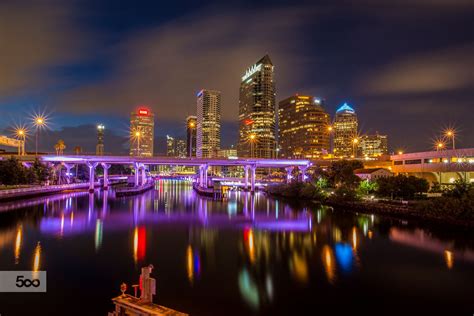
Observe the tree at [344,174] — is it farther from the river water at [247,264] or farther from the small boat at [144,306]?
the small boat at [144,306]

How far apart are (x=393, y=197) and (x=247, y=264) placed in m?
44.9

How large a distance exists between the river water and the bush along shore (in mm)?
3369

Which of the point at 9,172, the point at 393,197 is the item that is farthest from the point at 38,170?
the point at 393,197

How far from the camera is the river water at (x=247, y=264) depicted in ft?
60.9

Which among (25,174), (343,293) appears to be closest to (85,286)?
(343,293)

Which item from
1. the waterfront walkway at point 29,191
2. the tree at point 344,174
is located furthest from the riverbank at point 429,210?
the waterfront walkway at point 29,191

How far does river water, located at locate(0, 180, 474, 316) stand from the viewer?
60.9 ft

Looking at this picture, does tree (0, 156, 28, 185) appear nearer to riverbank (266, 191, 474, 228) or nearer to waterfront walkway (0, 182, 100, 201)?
waterfront walkway (0, 182, 100, 201)

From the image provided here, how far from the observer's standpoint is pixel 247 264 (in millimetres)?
26438

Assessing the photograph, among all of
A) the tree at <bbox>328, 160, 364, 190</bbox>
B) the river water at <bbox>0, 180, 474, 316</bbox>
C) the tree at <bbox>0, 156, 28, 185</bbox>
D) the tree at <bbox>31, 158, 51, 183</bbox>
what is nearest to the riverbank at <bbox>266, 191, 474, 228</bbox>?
the river water at <bbox>0, 180, 474, 316</bbox>

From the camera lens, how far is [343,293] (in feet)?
67.0

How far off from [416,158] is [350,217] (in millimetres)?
42972

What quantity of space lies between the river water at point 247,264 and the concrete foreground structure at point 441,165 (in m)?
32.7

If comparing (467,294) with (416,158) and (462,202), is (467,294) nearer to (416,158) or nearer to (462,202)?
(462,202)
